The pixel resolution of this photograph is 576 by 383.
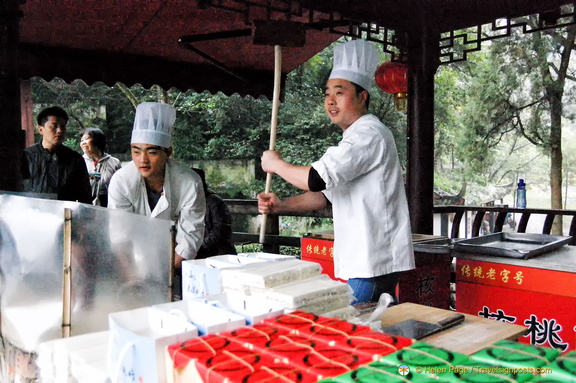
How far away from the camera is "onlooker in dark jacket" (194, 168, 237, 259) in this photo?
3.91 metres

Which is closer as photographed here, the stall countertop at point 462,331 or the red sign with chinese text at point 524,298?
the stall countertop at point 462,331

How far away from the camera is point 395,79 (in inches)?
219

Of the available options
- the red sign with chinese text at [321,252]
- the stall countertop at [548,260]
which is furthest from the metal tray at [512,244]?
the red sign with chinese text at [321,252]

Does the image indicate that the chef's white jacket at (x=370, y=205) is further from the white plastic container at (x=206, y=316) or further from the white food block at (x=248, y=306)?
the white plastic container at (x=206, y=316)

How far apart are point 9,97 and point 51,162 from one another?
224 cm

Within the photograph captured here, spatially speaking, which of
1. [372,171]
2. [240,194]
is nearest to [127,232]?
[372,171]

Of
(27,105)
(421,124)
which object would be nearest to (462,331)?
(421,124)

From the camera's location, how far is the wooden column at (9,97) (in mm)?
2684

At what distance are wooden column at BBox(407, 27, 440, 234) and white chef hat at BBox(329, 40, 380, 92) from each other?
2139 mm

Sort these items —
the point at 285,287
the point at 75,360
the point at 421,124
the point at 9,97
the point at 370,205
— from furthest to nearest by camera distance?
1. the point at 421,124
2. the point at 9,97
3. the point at 370,205
4. the point at 285,287
5. the point at 75,360

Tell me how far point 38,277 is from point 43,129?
3277mm

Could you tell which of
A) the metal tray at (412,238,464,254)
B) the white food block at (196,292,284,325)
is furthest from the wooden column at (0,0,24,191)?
the metal tray at (412,238,464,254)

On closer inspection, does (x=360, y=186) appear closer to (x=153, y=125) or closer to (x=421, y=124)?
(x=153, y=125)

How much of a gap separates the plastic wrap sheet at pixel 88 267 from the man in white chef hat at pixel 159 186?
70 cm
